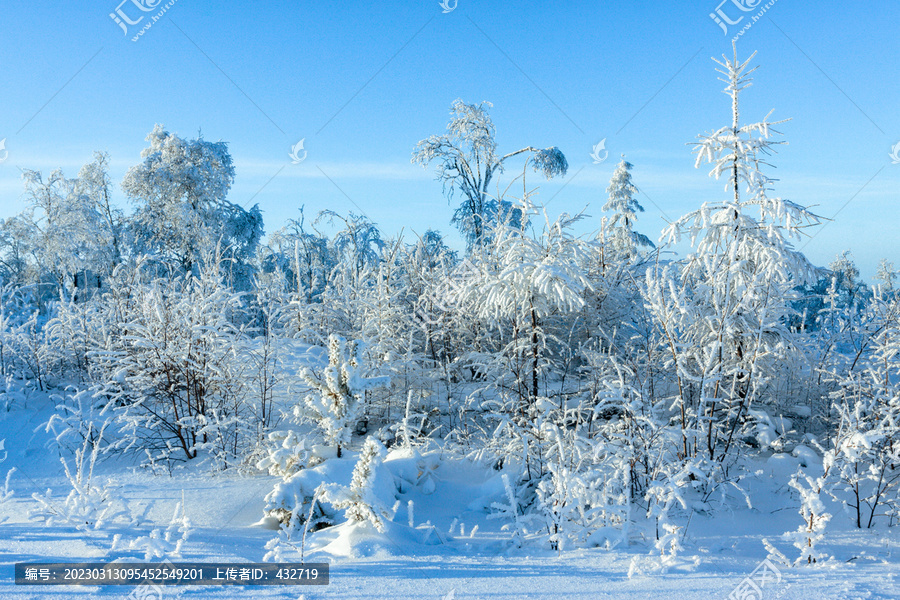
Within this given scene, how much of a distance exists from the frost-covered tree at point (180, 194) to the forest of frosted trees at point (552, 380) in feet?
35.9

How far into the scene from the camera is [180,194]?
2039 centimetres

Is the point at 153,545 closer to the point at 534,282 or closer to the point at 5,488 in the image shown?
the point at 5,488

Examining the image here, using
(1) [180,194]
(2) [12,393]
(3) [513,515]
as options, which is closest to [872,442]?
(3) [513,515]

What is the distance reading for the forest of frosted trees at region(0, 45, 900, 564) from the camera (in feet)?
15.5

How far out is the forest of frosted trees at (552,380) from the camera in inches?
187

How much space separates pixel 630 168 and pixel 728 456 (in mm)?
18359

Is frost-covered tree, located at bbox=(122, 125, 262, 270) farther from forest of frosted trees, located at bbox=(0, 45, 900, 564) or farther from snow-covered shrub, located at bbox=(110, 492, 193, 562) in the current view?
snow-covered shrub, located at bbox=(110, 492, 193, 562)

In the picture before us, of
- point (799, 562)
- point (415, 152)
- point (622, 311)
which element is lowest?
point (799, 562)

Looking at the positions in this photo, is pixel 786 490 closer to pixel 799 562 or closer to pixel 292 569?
pixel 799 562

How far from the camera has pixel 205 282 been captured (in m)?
7.32

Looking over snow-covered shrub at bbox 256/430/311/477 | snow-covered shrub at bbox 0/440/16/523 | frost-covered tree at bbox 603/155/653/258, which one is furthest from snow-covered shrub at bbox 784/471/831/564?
frost-covered tree at bbox 603/155/653/258

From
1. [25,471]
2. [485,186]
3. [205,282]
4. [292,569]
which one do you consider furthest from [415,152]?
[292,569]

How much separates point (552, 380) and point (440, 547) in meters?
5.01

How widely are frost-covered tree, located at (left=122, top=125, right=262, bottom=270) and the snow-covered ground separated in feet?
52.5
